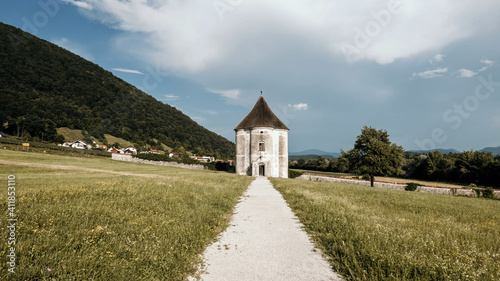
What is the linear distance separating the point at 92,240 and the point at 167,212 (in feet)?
10.1

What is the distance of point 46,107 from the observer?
339ft

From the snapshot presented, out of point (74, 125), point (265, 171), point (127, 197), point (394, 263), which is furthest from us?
point (74, 125)

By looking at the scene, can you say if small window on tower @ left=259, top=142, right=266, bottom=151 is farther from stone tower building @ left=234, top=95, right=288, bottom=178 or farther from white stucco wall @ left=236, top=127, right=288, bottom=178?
white stucco wall @ left=236, top=127, right=288, bottom=178

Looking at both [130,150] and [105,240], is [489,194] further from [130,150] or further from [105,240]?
[130,150]

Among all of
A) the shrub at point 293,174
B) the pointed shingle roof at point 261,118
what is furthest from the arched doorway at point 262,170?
the pointed shingle roof at point 261,118

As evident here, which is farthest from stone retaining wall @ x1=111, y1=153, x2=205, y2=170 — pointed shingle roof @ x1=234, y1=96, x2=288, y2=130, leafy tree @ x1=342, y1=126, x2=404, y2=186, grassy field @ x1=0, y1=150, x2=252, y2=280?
grassy field @ x1=0, y1=150, x2=252, y2=280

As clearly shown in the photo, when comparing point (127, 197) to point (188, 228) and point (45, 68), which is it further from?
point (45, 68)

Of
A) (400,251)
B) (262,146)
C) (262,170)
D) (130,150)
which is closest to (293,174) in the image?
(262,170)

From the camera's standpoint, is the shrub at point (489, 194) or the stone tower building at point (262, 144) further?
the stone tower building at point (262, 144)

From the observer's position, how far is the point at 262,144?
42.3 metres

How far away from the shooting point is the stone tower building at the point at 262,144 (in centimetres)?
4209

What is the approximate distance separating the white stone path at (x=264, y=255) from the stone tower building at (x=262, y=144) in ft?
113

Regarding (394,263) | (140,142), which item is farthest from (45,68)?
(394,263)

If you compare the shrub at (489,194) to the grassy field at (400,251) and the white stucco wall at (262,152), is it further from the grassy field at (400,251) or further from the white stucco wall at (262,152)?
the grassy field at (400,251)
